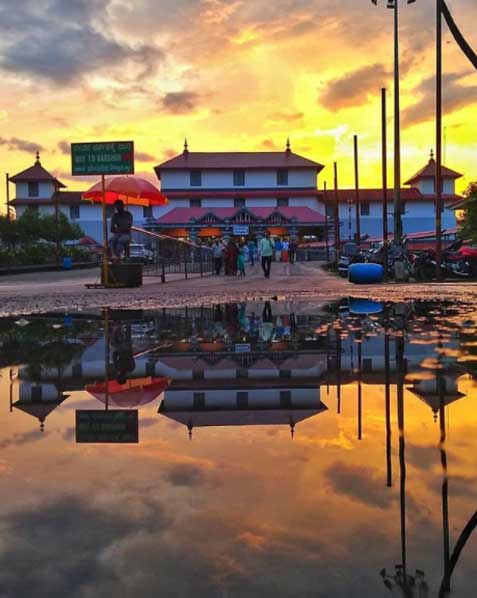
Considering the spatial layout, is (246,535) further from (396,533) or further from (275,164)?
(275,164)

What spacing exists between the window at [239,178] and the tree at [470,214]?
52.8 meters

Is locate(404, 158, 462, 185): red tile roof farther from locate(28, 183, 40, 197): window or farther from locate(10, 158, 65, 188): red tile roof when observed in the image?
locate(28, 183, 40, 197): window

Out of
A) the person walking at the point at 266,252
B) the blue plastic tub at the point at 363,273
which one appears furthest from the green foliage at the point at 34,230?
the blue plastic tub at the point at 363,273

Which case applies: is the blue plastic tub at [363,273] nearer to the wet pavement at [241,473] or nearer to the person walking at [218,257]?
the person walking at [218,257]

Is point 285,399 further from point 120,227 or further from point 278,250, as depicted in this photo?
point 278,250

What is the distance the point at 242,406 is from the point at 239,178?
73.0m

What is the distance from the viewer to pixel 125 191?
18.7m

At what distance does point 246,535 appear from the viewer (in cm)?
211

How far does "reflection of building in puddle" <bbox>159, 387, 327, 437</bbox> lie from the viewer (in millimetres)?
3572

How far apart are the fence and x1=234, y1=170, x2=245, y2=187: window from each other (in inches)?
1754

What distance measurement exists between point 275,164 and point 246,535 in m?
74.6

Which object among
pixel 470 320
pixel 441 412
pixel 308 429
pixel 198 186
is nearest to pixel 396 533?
pixel 308 429

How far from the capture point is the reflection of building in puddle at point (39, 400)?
3934mm

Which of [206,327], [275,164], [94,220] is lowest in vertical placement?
[206,327]
